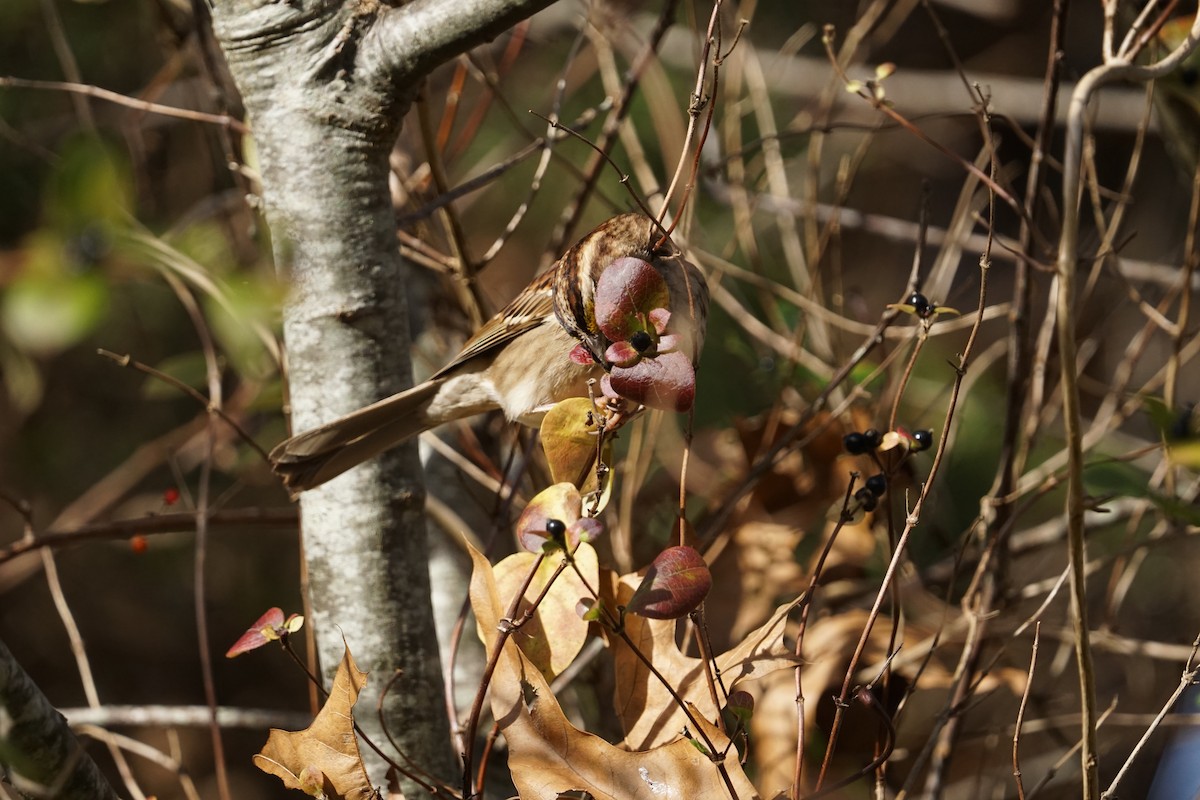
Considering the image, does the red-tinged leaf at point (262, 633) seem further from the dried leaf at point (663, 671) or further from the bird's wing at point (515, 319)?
the bird's wing at point (515, 319)

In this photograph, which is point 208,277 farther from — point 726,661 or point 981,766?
point 981,766

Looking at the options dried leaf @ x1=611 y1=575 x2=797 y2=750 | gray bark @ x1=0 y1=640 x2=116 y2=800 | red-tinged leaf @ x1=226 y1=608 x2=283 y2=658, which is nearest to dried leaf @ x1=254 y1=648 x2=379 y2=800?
red-tinged leaf @ x1=226 y1=608 x2=283 y2=658

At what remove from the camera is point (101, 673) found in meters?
4.88

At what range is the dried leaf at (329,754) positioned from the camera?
1443mm

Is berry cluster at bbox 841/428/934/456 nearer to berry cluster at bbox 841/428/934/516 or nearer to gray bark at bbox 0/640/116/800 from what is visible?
berry cluster at bbox 841/428/934/516

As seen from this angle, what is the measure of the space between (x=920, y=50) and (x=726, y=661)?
4.87 metres

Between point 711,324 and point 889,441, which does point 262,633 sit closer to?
point 889,441

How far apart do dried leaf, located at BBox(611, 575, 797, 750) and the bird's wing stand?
95 cm

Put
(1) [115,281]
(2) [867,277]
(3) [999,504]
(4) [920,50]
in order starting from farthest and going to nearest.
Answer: (4) [920,50] → (2) [867,277] → (3) [999,504] → (1) [115,281]

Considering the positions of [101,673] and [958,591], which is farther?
[101,673]

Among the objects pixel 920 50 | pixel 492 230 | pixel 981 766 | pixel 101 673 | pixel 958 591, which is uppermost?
pixel 920 50

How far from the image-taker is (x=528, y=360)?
2.60 metres

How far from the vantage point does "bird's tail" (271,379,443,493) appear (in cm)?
177

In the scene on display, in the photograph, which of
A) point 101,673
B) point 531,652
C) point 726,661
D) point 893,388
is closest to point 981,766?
point 893,388
